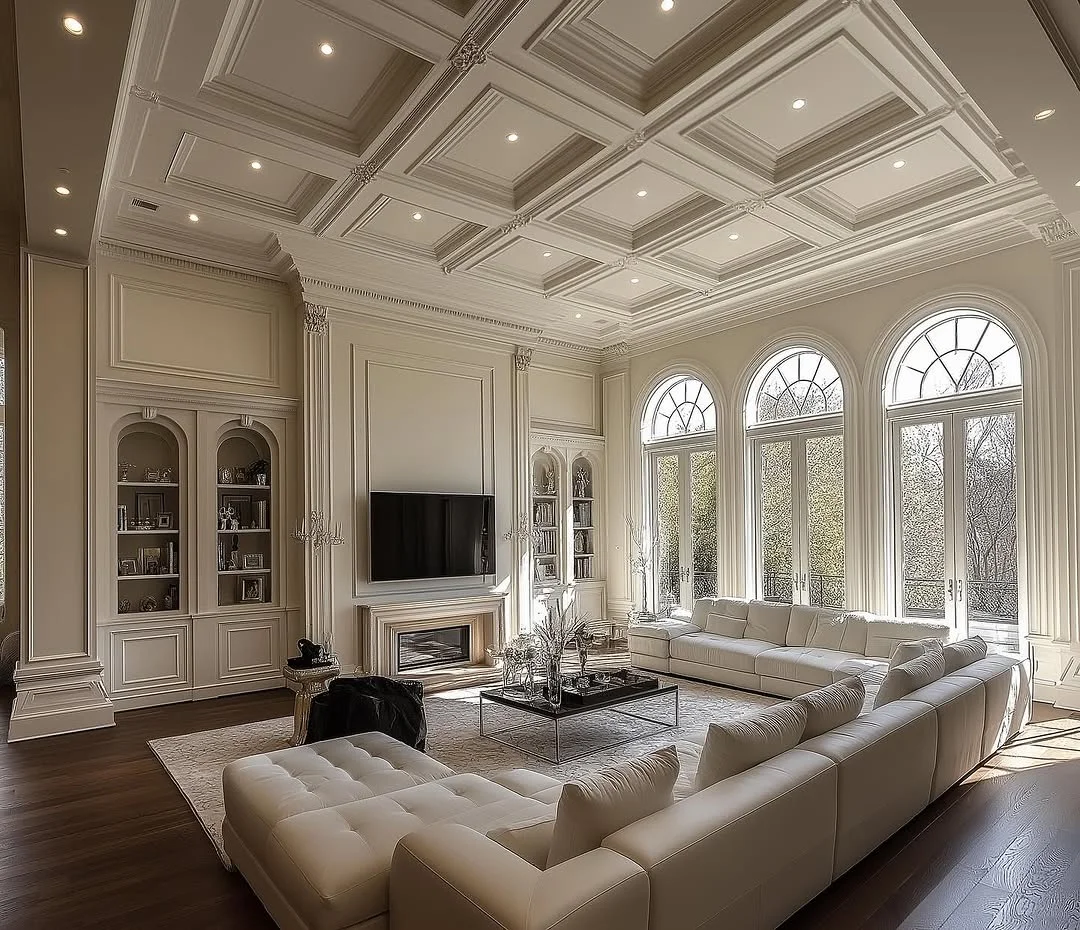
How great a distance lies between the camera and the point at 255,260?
6.47 meters

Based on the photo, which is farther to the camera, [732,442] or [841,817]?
[732,442]

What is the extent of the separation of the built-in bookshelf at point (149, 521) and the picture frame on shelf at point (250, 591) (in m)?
0.54

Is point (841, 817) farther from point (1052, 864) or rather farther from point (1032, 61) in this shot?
point (1032, 61)

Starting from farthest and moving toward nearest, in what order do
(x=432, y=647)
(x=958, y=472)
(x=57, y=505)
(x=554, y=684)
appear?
(x=432, y=647) → (x=958, y=472) → (x=57, y=505) → (x=554, y=684)

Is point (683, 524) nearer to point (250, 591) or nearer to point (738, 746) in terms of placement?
point (250, 591)

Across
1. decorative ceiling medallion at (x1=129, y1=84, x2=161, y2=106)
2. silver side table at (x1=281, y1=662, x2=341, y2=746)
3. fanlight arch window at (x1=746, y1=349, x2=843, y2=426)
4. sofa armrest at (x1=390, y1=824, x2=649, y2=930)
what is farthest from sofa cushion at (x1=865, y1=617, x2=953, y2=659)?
decorative ceiling medallion at (x1=129, y1=84, x2=161, y2=106)

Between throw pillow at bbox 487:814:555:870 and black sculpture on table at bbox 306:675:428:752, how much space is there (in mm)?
2087

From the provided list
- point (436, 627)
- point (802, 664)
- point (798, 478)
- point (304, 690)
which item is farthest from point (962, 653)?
point (436, 627)

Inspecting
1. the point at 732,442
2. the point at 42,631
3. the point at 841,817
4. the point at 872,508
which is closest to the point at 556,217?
the point at 732,442

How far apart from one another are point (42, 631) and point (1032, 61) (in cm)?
673

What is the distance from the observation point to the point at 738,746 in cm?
264

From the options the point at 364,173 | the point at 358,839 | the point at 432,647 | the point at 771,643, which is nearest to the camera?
the point at 358,839

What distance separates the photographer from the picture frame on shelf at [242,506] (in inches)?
259

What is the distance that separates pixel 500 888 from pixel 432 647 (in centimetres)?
533
